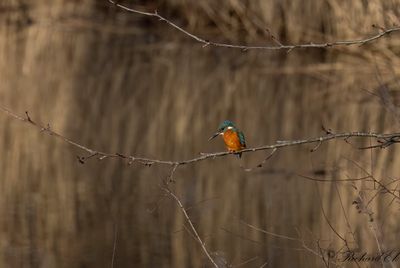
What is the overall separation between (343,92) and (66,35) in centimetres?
522

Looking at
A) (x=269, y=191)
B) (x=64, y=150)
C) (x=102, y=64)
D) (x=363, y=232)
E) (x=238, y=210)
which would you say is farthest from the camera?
(x=102, y=64)

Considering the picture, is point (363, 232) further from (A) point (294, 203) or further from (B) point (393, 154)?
(B) point (393, 154)

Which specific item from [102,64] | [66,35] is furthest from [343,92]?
[66,35]

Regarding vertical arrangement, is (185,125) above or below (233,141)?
above

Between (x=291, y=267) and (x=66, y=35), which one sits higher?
(x=66, y=35)

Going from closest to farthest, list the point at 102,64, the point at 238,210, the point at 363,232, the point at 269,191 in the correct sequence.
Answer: the point at 363,232 → the point at 238,210 → the point at 269,191 → the point at 102,64

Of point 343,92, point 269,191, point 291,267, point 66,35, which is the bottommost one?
point 291,267

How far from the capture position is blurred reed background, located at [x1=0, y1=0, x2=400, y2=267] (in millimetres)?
6059

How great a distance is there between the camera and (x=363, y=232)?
5.52m

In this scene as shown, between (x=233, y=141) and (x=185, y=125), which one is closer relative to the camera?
(x=233, y=141)

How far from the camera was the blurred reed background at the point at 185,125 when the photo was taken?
6.06 metres

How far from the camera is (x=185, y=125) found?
9.41 m

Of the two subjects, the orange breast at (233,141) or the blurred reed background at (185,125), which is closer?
the orange breast at (233,141)

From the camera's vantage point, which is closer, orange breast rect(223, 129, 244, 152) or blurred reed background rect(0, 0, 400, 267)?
orange breast rect(223, 129, 244, 152)
